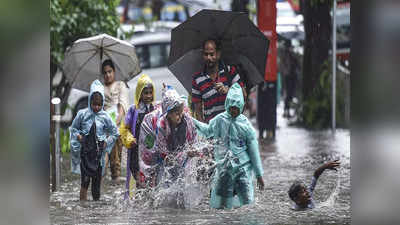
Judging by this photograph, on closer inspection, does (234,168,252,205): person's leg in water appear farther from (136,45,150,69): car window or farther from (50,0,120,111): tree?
(136,45,150,69): car window

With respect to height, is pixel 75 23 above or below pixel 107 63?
above

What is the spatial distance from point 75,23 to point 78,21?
0.61 feet

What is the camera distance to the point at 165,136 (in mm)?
9062

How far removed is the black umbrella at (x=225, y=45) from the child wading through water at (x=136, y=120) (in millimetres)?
632

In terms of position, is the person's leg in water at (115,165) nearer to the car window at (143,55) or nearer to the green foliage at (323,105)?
the green foliage at (323,105)

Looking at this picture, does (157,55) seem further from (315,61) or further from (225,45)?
(225,45)

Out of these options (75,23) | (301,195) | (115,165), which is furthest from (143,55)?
(301,195)

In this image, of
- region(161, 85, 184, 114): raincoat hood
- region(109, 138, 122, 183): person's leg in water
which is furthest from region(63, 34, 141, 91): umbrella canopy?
region(161, 85, 184, 114): raincoat hood

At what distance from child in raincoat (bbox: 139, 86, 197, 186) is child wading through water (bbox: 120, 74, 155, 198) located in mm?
363

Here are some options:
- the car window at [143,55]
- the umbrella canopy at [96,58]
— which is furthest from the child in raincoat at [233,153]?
the car window at [143,55]

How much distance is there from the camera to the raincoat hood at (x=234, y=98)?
8656 mm
